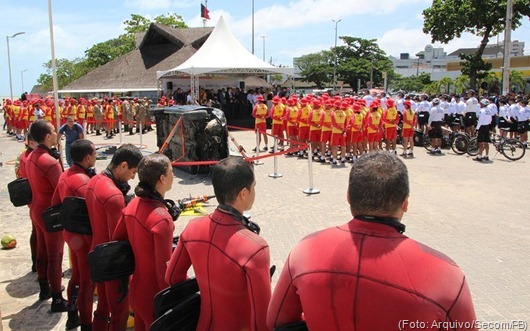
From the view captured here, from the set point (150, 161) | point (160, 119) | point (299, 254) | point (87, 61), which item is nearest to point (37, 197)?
point (150, 161)

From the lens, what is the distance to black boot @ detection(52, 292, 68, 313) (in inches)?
200

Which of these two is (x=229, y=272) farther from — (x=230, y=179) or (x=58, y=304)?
(x=58, y=304)

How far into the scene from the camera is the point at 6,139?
23969 mm

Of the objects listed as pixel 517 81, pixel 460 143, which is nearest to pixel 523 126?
pixel 460 143

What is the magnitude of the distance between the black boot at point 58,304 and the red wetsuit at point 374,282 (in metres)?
4.12

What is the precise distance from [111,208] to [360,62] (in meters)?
70.0

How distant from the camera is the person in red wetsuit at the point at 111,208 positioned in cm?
372

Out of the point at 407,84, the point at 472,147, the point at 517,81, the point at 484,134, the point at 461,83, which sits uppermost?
the point at 407,84

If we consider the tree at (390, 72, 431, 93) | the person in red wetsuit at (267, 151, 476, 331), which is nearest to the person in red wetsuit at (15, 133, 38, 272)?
the person in red wetsuit at (267, 151, 476, 331)

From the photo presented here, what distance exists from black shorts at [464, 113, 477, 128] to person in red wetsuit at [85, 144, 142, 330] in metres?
16.7

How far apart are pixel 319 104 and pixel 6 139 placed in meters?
17.9

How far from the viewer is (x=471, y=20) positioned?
97.3 feet

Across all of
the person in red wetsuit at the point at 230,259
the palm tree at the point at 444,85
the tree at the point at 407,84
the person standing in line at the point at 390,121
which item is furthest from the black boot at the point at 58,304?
the tree at the point at 407,84

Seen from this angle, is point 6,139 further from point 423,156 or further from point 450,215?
point 450,215
